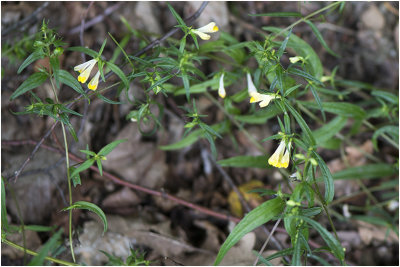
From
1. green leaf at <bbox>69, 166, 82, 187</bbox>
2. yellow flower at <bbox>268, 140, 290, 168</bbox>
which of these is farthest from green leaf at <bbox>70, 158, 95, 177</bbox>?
yellow flower at <bbox>268, 140, 290, 168</bbox>

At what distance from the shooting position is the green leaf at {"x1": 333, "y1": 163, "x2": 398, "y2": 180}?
3740 mm

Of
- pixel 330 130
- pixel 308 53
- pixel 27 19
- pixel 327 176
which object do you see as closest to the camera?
pixel 327 176

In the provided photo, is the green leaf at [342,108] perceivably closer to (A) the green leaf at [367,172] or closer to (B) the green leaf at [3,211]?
(A) the green leaf at [367,172]

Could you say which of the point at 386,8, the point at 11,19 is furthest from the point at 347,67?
the point at 11,19

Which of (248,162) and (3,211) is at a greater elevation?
(3,211)

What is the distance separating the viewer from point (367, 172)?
3781 mm

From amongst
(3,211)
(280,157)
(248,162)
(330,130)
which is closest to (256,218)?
(280,157)

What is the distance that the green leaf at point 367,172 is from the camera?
374cm

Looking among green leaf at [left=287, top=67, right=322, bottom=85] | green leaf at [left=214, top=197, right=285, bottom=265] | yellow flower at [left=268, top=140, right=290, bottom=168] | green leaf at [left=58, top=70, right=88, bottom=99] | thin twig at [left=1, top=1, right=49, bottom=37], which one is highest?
thin twig at [left=1, top=1, right=49, bottom=37]

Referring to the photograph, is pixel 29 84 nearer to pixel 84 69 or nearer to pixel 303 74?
pixel 84 69

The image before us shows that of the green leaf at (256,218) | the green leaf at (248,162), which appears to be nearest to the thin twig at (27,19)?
the green leaf at (248,162)

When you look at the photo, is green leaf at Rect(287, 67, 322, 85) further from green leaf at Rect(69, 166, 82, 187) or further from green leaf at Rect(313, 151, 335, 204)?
green leaf at Rect(69, 166, 82, 187)

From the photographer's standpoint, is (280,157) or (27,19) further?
(27,19)

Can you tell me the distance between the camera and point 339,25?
4.84 metres
